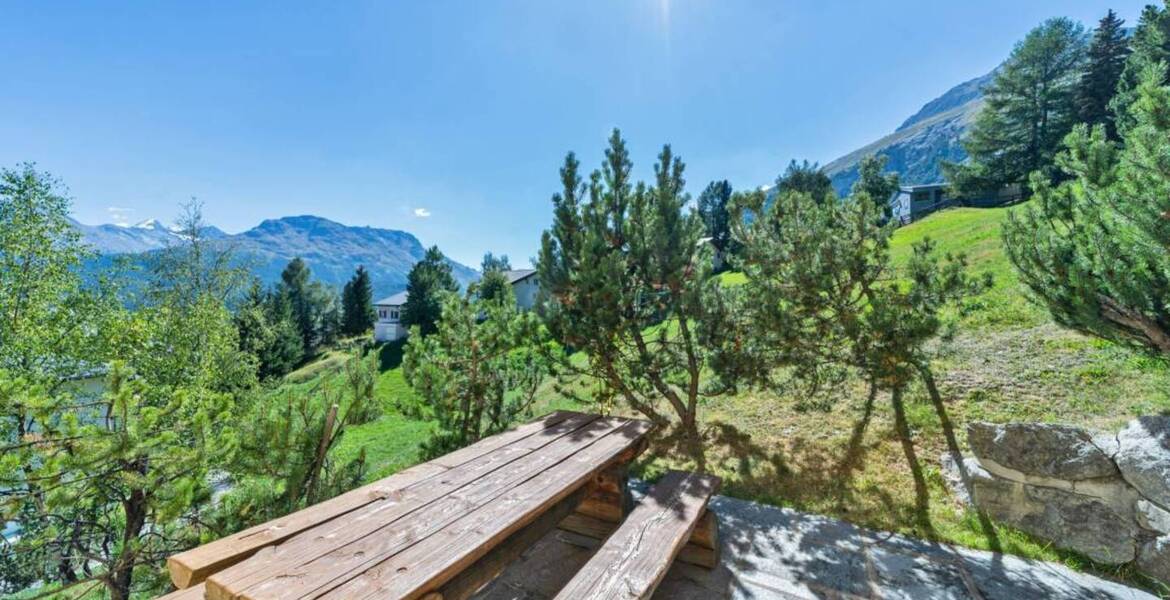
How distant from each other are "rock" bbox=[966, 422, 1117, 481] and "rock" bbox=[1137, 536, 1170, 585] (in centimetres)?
42

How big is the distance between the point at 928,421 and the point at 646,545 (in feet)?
14.7

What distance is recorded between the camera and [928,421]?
485cm

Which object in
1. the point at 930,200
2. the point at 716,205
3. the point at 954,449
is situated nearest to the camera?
the point at 954,449

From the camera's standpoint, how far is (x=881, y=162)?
106 feet

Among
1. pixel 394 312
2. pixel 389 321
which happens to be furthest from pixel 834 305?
pixel 389 321

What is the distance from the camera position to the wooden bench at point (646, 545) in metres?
1.89

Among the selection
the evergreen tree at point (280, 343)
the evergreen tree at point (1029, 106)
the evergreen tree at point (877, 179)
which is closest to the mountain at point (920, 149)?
the evergreen tree at point (877, 179)

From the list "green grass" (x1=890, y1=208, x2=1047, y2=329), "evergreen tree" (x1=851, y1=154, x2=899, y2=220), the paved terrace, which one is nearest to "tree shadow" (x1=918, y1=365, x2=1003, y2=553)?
the paved terrace

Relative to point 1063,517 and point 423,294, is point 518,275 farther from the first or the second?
point 1063,517

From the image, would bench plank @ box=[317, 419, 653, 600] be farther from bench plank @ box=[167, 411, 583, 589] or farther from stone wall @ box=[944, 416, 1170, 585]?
stone wall @ box=[944, 416, 1170, 585]

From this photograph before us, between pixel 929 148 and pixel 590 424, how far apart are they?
708ft

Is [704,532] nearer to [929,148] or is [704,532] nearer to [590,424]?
[590,424]

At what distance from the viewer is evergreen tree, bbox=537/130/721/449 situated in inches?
185

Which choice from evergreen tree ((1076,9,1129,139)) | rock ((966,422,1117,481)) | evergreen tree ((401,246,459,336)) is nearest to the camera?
rock ((966,422,1117,481))
